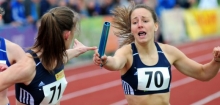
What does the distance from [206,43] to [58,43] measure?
613 inches

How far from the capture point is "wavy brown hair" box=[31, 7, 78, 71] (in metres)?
3.87

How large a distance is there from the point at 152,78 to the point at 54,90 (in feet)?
3.15

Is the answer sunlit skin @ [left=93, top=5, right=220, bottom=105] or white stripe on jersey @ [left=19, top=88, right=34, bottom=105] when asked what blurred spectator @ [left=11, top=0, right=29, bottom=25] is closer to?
sunlit skin @ [left=93, top=5, right=220, bottom=105]

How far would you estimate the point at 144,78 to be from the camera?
443 cm

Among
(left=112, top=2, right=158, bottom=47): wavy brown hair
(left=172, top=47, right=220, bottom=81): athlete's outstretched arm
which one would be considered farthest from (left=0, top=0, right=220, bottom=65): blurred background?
(left=172, top=47, right=220, bottom=81): athlete's outstretched arm

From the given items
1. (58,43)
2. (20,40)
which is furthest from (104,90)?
(58,43)

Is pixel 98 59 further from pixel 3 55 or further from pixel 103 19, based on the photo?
pixel 103 19

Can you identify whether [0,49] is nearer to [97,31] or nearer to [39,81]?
[39,81]

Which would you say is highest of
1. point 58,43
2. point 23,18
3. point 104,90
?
point 58,43

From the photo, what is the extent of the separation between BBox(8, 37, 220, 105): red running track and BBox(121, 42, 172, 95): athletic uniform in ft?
13.4

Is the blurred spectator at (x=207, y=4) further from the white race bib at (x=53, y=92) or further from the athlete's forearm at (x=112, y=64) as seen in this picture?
the white race bib at (x=53, y=92)

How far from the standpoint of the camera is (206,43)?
62.2 ft

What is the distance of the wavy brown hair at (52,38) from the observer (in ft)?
12.7

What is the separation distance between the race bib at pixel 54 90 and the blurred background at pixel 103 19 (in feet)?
6.97
